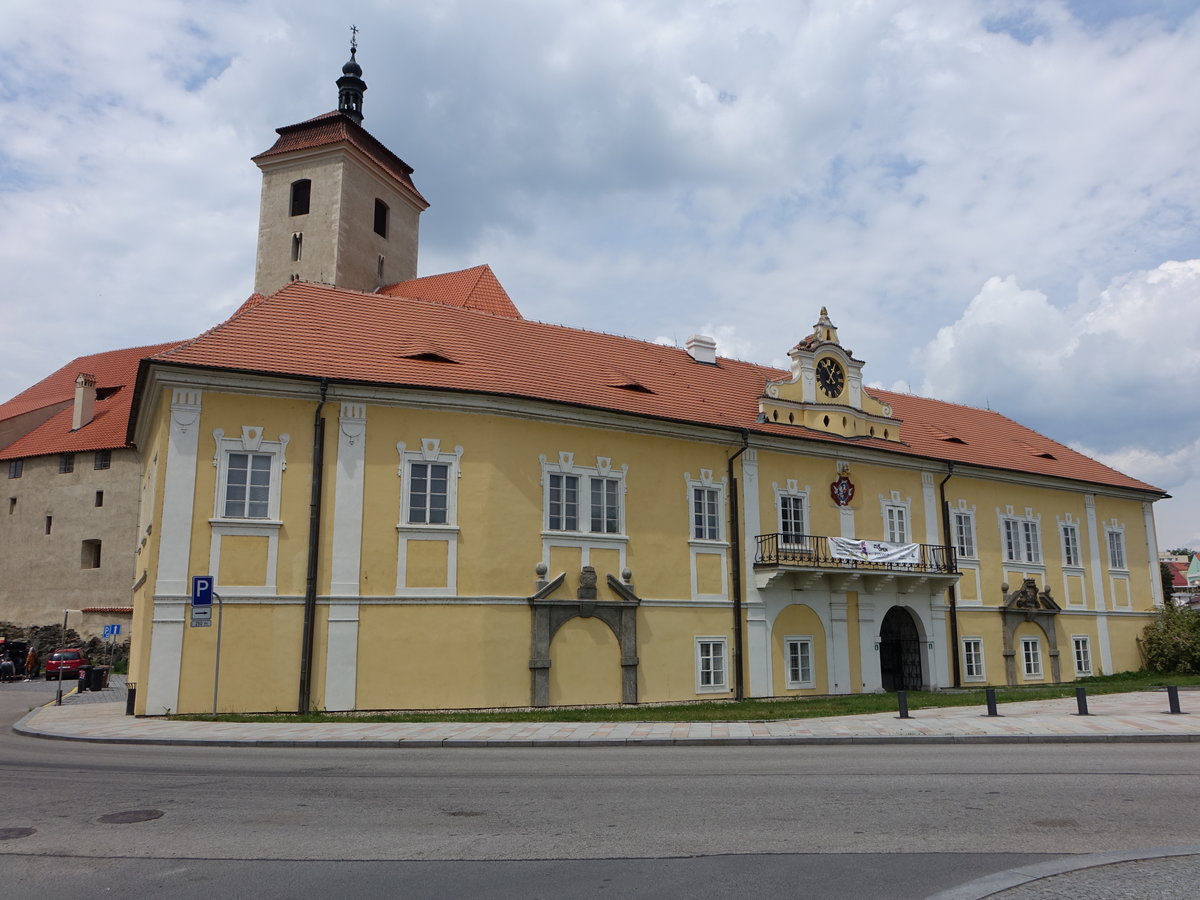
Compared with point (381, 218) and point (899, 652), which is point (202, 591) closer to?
point (899, 652)

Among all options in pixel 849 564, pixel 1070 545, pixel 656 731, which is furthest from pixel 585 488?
pixel 1070 545

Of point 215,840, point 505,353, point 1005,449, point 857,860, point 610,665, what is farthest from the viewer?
point 1005,449

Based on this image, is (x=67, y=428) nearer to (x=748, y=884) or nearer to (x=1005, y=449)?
(x=1005, y=449)

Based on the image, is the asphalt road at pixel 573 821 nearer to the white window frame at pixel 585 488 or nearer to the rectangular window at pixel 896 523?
the white window frame at pixel 585 488

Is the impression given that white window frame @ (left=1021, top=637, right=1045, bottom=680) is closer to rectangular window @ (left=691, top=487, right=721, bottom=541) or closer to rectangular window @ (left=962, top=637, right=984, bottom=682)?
rectangular window @ (left=962, top=637, right=984, bottom=682)

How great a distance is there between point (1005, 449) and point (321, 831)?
3258 cm

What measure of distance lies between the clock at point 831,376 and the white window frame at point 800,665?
794 cm

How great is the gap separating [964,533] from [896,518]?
3.38 meters

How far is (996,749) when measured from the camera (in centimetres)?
1449

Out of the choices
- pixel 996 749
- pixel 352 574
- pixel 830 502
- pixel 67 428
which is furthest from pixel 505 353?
pixel 67 428

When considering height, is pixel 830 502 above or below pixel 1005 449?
below

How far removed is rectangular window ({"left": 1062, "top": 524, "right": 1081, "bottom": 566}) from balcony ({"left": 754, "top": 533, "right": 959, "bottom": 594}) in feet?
24.3

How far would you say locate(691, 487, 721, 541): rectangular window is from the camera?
25.7 m

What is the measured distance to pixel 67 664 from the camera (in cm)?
3838
